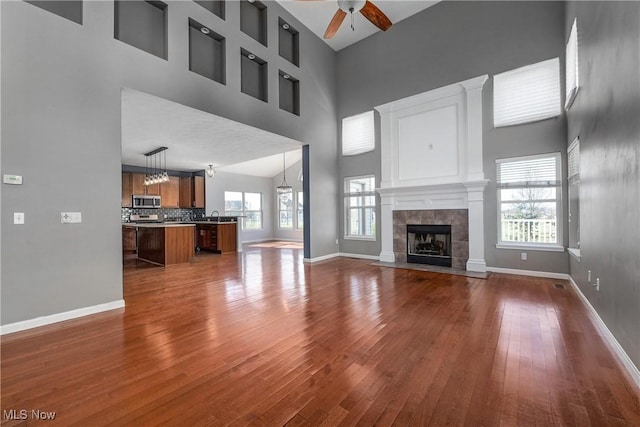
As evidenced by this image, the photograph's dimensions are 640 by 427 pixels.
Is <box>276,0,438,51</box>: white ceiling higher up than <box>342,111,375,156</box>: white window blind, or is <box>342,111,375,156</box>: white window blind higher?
<box>276,0,438,51</box>: white ceiling

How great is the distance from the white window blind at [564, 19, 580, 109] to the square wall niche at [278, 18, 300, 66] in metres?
4.78

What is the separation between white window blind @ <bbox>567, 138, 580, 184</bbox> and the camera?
11.9 feet

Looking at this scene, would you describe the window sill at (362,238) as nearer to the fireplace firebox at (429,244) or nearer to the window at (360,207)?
the window at (360,207)

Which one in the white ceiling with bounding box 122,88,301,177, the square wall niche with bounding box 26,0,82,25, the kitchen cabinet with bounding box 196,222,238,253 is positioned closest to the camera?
the square wall niche with bounding box 26,0,82,25

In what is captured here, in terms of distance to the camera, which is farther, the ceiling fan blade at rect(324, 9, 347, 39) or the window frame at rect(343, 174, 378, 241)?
the window frame at rect(343, 174, 378, 241)

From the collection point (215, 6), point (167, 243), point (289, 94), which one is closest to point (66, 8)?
point (215, 6)

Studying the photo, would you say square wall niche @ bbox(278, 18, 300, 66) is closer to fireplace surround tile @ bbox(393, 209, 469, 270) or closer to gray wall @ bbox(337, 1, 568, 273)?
gray wall @ bbox(337, 1, 568, 273)

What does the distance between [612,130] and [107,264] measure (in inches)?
212

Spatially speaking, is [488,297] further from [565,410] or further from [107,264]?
[107,264]

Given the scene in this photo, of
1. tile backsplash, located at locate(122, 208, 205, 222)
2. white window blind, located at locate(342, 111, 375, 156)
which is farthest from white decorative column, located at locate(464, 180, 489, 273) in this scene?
tile backsplash, located at locate(122, 208, 205, 222)

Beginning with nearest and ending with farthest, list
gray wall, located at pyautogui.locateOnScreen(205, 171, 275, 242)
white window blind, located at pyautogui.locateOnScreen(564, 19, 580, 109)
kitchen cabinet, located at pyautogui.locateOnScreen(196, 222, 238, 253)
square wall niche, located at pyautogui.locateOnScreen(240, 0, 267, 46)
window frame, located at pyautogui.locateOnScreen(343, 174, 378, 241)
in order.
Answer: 1. white window blind, located at pyautogui.locateOnScreen(564, 19, 580, 109)
2. square wall niche, located at pyautogui.locateOnScreen(240, 0, 267, 46)
3. window frame, located at pyautogui.locateOnScreen(343, 174, 378, 241)
4. kitchen cabinet, located at pyautogui.locateOnScreen(196, 222, 238, 253)
5. gray wall, located at pyautogui.locateOnScreen(205, 171, 275, 242)

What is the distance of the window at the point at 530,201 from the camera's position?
4.53m

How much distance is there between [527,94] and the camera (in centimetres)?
473

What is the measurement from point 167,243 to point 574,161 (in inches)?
303
